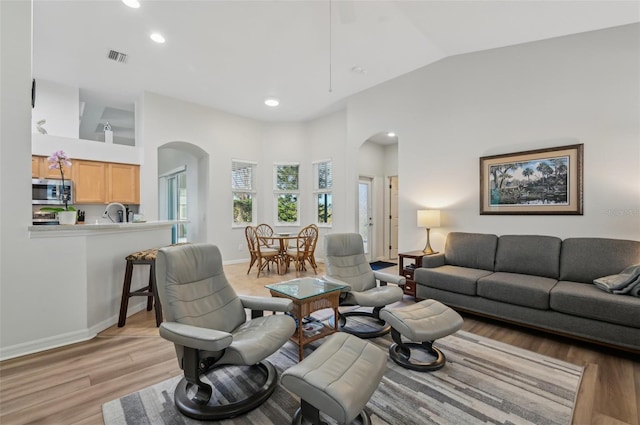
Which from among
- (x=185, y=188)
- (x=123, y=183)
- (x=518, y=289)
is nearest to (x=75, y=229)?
(x=123, y=183)

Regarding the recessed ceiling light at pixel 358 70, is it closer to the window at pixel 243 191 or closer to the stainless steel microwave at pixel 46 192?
the window at pixel 243 191

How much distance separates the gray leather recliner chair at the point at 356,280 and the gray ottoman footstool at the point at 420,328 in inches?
13.3

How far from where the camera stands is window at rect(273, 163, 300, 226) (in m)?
7.32

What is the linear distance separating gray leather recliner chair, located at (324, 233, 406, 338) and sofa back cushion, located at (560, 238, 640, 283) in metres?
1.78

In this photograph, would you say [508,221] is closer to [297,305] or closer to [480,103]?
[480,103]

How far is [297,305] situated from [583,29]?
4.23 meters

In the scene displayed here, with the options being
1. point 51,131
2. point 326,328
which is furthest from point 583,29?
point 51,131

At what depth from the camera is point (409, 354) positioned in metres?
2.31

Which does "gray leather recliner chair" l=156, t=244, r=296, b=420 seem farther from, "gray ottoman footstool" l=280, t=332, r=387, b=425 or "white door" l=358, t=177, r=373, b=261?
"white door" l=358, t=177, r=373, b=261

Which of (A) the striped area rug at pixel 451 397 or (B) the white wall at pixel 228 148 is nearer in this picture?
(A) the striped area rug at pixel 451 397

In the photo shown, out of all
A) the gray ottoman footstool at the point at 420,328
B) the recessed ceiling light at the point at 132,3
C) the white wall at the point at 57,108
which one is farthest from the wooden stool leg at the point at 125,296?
the white wall at the point at 57,108

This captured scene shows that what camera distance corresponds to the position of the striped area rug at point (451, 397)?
168 centimetres

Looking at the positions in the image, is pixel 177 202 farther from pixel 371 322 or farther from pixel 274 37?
pixel 371 322

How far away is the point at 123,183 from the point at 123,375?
4435 millimetres
